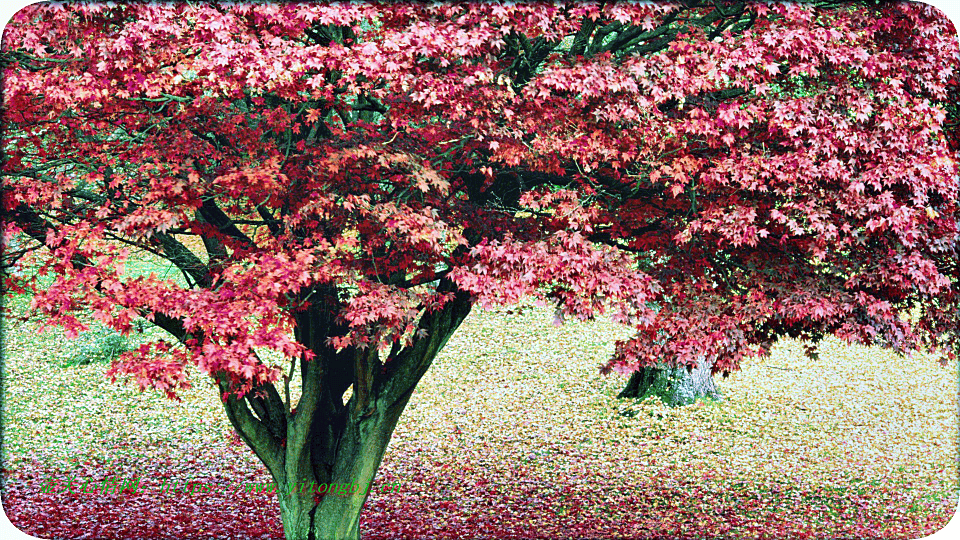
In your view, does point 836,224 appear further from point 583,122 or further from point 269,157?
point 269,157

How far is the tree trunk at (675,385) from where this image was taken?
1570cm

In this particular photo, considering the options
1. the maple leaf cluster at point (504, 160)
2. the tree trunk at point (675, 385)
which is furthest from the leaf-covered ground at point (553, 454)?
the maple leaf cluster at point (504, 160)

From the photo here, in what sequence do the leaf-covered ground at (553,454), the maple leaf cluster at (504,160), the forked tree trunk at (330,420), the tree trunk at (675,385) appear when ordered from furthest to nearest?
the tree trunk at (675,385), the leaf-covered ground at (553,454), the forked tree trunk at (330,420), the maple leaf cluster at (504,160)

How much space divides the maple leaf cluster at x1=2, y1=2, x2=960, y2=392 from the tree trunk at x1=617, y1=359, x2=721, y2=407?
838 centimetres

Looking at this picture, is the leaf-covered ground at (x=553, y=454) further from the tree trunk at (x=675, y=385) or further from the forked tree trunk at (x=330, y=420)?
the forked tree trunk at (x=330, y=420)

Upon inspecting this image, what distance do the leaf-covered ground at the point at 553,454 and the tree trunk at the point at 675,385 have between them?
13.2 inches

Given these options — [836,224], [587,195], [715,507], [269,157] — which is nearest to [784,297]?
[836,224]

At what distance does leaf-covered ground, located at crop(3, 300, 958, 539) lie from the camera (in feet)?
39.3

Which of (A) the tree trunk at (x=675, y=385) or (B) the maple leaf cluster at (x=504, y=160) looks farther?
(A) the tree trunk at (x=675, y=385)

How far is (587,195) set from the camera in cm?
738

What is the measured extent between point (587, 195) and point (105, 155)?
4291mm

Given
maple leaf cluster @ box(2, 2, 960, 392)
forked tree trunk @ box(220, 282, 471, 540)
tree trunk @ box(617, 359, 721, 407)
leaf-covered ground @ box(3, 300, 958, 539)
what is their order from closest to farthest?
maple leaf cluster @ box(2, 2, 960, 392)
forked tree trunk @ box(220, 282, 471, 540)
leaf-covered ground @ box(3, 300, 958, 539)
tree trunk @ box(617, 359, 721, 407)

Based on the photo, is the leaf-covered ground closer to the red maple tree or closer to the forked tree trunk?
the forked tree trunk

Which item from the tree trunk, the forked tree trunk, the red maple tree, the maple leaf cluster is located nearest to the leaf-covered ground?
the tree trunk
